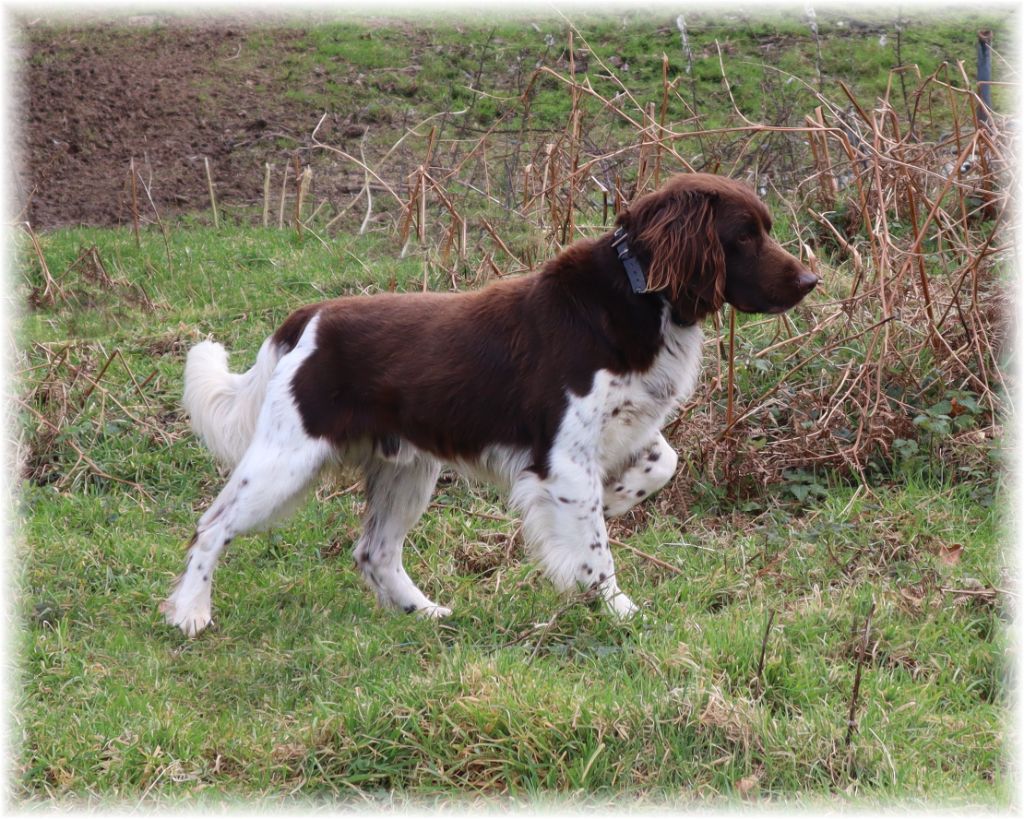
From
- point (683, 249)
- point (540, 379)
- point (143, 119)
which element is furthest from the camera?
point (143, 119)

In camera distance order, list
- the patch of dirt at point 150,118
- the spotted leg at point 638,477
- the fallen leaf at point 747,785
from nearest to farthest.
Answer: the fallen leaf at point 747,785 → the spotted leg at point 638,477 → the patch of dirt at point 150,118

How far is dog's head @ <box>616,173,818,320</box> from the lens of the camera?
4301 millimetres

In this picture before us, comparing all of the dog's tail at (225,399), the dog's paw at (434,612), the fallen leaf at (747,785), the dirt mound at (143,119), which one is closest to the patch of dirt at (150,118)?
the dirt mound at (143,119)

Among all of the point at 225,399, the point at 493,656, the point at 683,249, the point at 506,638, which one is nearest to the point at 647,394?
the point at 683,249

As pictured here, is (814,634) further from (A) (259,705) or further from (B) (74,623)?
(B) (74,623)

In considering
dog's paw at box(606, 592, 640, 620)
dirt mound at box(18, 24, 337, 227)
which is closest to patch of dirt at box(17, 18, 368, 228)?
dirt mound at box(18, 24, 337, 227)

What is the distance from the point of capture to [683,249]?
14.1 ft

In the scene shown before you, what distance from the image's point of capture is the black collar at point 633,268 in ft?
14.4

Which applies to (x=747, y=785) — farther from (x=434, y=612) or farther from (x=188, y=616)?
(x=188, y=616)

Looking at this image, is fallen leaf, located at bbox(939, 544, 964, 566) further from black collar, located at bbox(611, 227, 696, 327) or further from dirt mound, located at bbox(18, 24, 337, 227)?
dirt mound, located at bbox(18, 24, 337, 227)

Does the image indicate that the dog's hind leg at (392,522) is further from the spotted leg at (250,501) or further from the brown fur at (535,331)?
the spotted leg at (250,501)

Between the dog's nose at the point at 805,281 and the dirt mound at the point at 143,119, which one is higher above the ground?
the dog's nose at the point at 805,281

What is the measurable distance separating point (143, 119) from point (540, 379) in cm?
900

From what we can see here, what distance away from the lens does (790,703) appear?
12.1 feet
